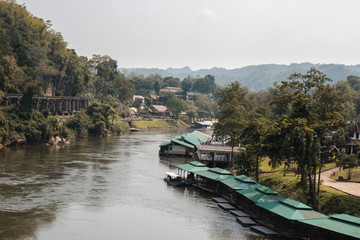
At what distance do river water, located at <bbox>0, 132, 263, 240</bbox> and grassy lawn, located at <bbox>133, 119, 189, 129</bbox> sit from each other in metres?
78.9

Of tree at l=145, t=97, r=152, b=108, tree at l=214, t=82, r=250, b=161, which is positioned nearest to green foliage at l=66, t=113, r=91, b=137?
tree at l=214, t=82, r=250, b=161

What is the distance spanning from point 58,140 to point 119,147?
14.6m

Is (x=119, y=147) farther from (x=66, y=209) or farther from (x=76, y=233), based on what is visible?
(x=76, y=233)

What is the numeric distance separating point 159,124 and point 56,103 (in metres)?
53.8

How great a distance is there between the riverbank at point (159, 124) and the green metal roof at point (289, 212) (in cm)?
11235

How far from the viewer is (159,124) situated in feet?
536

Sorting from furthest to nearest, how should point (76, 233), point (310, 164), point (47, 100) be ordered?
1. point (47, 100)
2. point (310, 164)
3. point (76, 233)

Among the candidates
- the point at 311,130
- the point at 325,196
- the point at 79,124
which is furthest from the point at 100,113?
the point at 311,130

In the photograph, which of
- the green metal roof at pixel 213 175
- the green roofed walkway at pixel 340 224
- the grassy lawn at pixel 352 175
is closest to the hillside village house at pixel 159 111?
the green metal roof at pixel 213 175

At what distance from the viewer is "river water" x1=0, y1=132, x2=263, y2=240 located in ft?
121

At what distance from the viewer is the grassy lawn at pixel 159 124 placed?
15254 cm

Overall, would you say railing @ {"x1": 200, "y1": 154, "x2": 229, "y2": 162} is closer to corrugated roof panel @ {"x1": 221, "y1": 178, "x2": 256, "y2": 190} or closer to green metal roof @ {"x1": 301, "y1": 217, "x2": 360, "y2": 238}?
corrugated roof panel @ {"x1": 221, "y1": 178, "x2": 256, "y2": 190}

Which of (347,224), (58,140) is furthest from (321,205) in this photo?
(58,140)

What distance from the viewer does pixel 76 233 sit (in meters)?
35.9
